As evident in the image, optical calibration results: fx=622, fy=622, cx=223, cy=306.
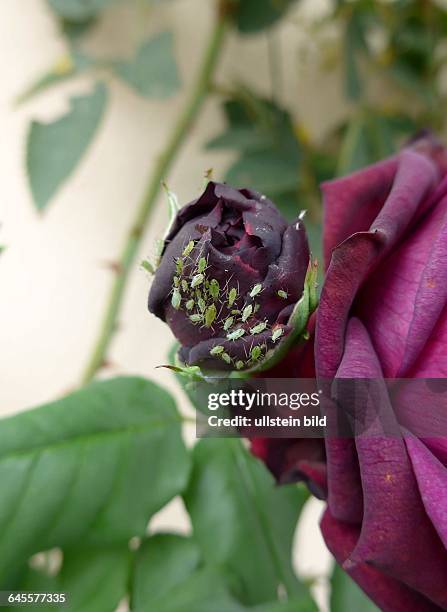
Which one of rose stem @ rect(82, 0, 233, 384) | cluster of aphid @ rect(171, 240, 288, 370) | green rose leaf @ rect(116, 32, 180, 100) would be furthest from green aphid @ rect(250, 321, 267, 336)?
green rose leaf @ rect(116, 32, 180, 100)

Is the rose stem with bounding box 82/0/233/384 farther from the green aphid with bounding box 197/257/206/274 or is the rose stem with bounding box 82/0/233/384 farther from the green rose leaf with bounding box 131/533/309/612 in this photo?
the green aphid with bounding box 197/257/206/274

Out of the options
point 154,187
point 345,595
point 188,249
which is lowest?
point 345,595

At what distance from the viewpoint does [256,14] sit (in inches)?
21.1

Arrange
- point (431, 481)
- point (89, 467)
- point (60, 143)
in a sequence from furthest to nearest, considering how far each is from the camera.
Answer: point (60, 143) < point (89, 467) < point (431, 481)

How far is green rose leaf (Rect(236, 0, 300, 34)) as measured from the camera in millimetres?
534

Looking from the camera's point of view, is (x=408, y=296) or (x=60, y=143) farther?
(x=60, y=143)

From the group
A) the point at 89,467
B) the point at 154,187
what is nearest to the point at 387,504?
the point at 89,467

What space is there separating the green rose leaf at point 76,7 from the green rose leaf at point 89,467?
37 centimetres

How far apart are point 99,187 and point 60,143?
3.2 inches

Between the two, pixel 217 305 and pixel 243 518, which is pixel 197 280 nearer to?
pixel 217 305

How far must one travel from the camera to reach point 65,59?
502 millimetres

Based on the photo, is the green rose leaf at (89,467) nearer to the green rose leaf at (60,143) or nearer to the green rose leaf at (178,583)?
the green rose leaf at (178,583)

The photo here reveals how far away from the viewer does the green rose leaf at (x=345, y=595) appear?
286mm

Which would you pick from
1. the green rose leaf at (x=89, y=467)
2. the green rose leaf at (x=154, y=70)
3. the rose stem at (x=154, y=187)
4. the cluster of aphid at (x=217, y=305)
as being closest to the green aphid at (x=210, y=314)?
the cluster of aphid at (x=217, y=305)
